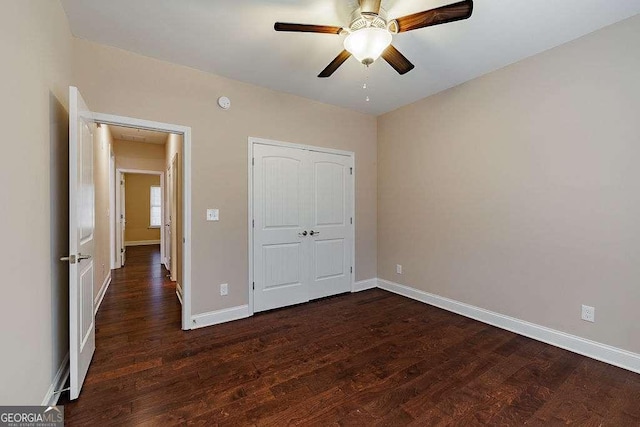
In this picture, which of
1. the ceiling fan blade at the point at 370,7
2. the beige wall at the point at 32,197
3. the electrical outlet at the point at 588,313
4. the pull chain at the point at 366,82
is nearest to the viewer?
the beige wall at the point at 32,197

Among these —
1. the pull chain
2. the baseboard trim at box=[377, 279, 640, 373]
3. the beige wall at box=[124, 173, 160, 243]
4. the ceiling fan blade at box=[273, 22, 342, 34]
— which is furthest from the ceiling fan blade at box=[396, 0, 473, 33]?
the beige wall at box=[124, 173, 160, 243]

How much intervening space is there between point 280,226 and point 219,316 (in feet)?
4.03

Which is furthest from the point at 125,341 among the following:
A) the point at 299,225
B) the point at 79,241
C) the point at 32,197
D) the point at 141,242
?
the point at 141,242

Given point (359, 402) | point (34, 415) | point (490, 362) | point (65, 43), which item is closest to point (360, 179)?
point (490, 362)

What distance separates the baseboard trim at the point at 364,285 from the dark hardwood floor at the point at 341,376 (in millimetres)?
960

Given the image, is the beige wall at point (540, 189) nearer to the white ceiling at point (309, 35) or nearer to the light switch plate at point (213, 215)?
the white ceiling at point (309, 35)

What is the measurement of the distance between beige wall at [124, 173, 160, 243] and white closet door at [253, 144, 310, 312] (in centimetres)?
765

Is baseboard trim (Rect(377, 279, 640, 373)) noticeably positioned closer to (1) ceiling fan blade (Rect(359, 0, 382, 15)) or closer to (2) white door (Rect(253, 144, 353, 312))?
(2) white door (Rect(253, 144, 353, 312))

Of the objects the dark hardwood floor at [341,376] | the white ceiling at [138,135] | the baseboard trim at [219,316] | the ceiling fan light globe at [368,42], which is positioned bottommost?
the dark hardwood floor at [341,376]

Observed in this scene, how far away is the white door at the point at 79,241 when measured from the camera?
1754mm

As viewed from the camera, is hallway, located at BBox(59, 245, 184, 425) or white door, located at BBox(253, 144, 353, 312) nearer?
hallway, located at BBox(59, 245, 184, 425)

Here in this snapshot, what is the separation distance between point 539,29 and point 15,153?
357cm

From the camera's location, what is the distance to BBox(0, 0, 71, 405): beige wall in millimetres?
1235

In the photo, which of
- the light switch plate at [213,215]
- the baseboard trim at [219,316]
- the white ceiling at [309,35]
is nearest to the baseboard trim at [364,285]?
the baseboard trim at [219,316]
